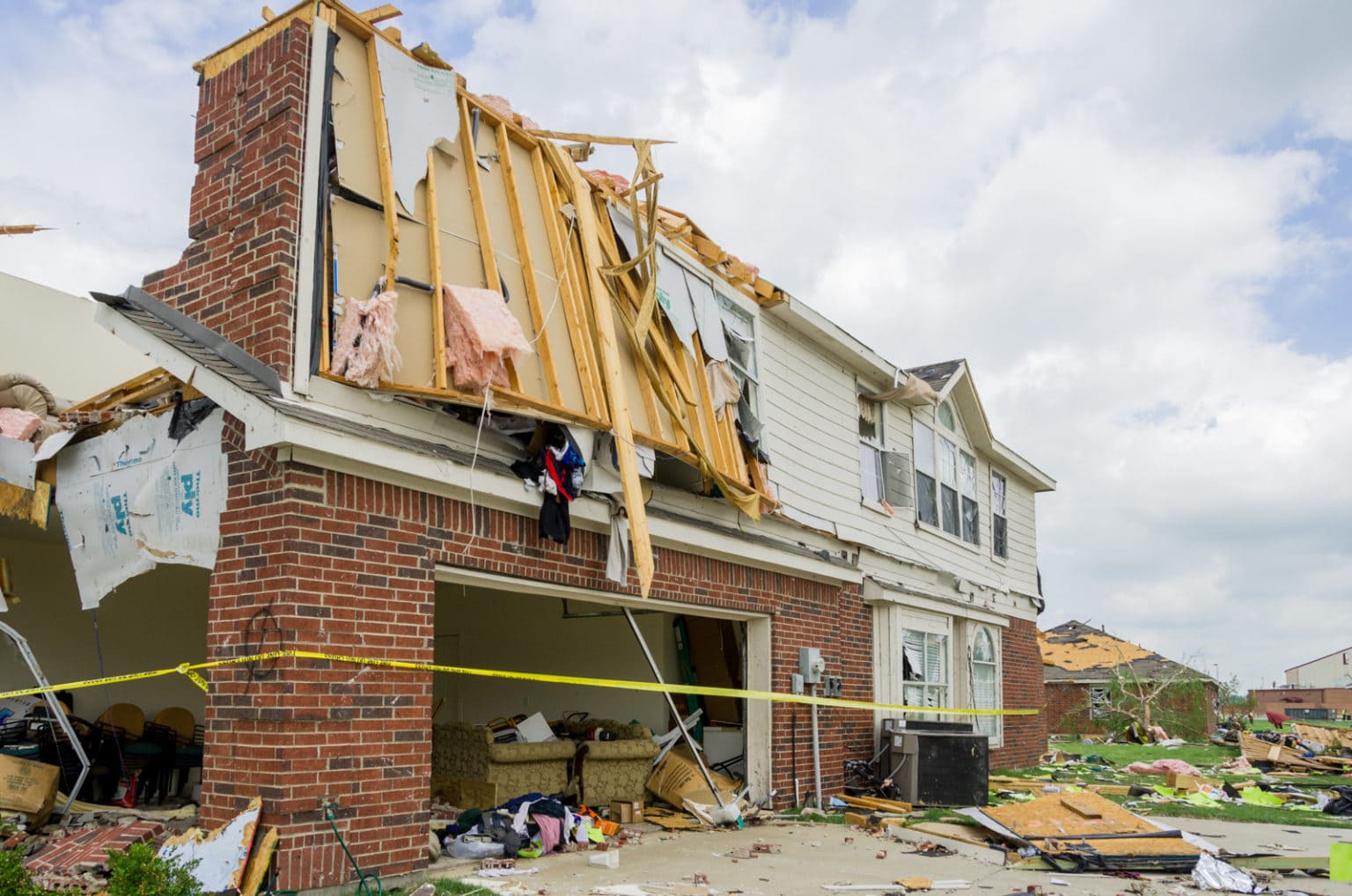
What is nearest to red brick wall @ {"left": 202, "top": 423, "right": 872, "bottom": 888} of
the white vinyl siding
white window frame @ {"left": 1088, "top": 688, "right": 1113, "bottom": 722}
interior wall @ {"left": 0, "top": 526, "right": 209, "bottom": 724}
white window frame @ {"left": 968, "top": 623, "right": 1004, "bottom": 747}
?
interior wall @ {"left": 0, "top": 526, "right": 209, "bottom": 724}

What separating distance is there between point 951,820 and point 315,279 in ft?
27.2

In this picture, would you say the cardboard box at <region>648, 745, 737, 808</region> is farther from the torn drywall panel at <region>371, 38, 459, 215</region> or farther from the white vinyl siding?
the torn drywall panel at <region>371, 38, 459, 215</region>

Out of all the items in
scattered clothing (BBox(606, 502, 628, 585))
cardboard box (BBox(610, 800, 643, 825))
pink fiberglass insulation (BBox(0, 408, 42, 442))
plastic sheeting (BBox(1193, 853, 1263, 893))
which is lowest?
plastic sheeting (BBox(1193, 853, 1263, 893))

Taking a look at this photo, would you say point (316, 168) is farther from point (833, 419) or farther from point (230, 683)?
point (833, 419)

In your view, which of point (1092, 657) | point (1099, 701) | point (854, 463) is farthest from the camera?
point (1092, 657)

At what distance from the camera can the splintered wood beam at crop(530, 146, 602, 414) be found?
Result: 8805 millimetres

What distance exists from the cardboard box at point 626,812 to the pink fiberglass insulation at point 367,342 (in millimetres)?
5397

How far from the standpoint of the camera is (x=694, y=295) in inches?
440

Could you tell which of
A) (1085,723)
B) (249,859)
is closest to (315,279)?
(249,859)

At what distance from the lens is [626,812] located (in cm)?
1049

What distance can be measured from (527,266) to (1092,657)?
3484cm

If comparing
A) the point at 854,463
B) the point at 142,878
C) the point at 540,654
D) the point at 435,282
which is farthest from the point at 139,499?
the point at 854,463

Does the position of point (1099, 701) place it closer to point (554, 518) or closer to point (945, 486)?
point (945, 486)

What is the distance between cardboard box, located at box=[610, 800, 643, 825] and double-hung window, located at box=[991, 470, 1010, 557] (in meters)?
10.8
